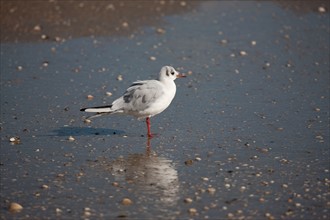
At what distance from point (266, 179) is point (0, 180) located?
3147 mm

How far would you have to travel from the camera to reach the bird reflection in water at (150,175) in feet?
25.7

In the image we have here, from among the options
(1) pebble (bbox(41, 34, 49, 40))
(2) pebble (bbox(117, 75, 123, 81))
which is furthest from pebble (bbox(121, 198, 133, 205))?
(1) pebble (bbox(41, 34, 49, 40))

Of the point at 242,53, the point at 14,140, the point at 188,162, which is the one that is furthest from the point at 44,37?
the point at 188,162

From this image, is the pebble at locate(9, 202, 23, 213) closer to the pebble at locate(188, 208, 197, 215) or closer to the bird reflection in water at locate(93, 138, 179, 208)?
the bird reflection in water at locate(93, 138, 179, 208)

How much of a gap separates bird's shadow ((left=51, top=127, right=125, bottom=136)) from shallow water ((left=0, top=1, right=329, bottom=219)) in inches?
0.8

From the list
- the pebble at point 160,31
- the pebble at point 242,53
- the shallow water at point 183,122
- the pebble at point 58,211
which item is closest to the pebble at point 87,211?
the shallow water at point 183,122

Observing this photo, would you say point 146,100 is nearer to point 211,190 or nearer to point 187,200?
point 211,190

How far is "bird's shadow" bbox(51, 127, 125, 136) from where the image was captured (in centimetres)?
1024

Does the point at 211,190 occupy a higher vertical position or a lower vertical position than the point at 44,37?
lower

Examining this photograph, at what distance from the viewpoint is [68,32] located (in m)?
15.7

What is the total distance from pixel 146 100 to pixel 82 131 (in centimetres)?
117

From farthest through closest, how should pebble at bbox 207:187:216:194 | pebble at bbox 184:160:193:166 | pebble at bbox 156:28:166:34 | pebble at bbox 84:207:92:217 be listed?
pebble at bbox 156:28:166:34 < pebble at bbox 184:160:193:166 < pebble at bbox 207:187:216:194 < pebble at bbox 84:207:92:217

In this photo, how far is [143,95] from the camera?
9.91 m

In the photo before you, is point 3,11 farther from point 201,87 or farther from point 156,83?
point 156,83
